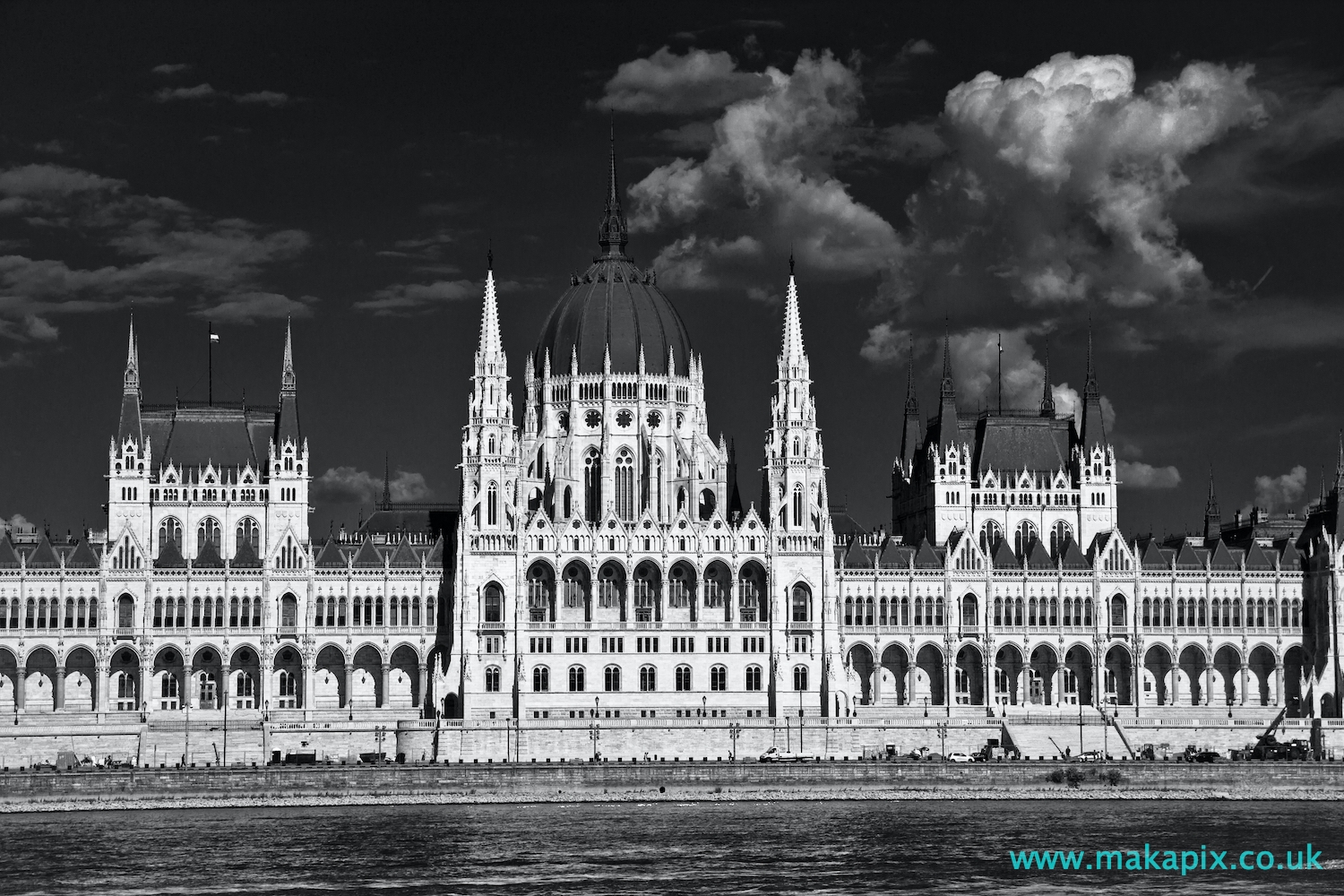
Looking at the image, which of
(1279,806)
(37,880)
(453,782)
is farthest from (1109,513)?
(37,880)

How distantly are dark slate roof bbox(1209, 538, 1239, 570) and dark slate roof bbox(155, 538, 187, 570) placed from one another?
230 ft

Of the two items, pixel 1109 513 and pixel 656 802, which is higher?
pixel 1109 513

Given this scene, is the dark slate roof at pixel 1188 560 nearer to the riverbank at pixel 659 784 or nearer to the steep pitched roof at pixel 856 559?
the steep pitched roof at pixel 856 559

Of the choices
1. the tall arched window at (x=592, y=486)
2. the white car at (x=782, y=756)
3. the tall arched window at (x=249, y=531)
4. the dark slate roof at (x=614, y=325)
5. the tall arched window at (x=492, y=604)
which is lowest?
the white car at (x=782, y=756)

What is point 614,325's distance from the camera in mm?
178000

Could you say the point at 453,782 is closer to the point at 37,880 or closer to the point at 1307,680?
the point at 37,880

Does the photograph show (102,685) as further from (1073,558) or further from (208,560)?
(1073,558)

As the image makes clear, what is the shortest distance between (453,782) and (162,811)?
1634cm

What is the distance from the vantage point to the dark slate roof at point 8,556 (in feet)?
538

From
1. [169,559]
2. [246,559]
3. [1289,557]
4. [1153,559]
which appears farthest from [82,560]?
[1289,557]

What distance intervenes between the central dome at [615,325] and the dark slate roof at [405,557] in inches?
683

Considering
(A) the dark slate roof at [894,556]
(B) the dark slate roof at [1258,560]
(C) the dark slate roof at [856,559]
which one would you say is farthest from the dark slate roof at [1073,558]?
(C) the dark slate roof at [856,559]

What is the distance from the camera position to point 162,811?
134 meters

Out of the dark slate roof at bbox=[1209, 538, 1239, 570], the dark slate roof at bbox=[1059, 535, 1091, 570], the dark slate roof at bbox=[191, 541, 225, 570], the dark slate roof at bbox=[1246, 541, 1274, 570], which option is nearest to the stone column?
the dark slate roof at bbox=[191, 541, 225, 570]
